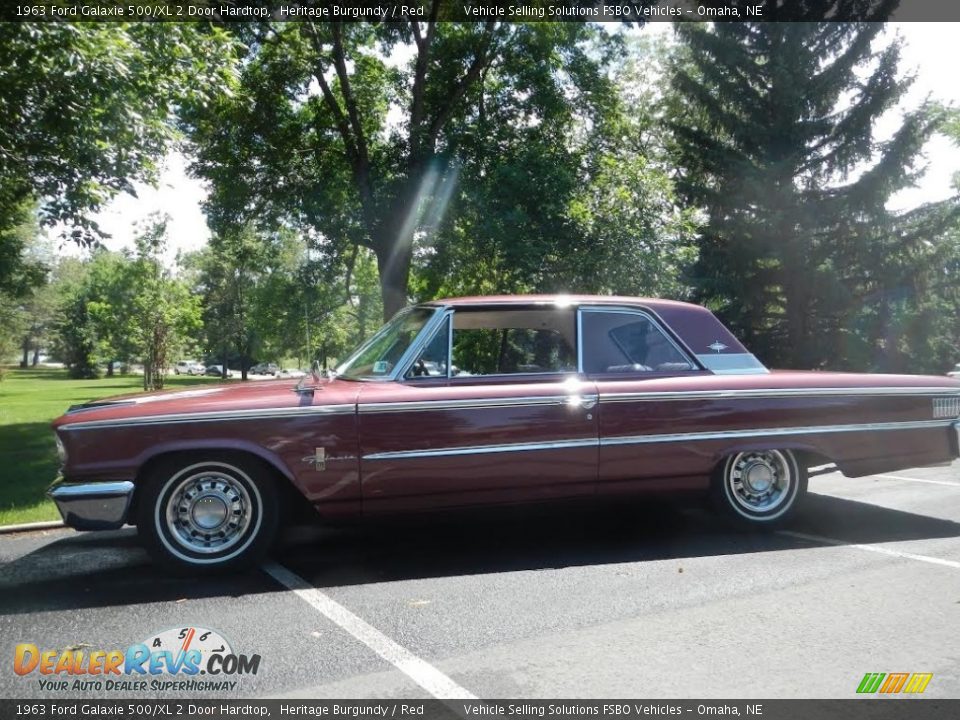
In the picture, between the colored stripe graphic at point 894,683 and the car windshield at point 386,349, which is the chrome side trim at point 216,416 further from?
the colored stripe graphic at point 894,683

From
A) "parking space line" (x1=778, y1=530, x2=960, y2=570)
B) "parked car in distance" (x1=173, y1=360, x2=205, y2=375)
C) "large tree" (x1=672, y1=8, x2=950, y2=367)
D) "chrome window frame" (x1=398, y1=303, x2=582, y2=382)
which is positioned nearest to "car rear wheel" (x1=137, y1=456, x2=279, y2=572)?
"chrome window frame" (x1=398, y1=303, x2=582, y2=382)

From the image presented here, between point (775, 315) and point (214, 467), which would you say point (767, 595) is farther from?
point (775, 315)

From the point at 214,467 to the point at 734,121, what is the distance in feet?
65.7

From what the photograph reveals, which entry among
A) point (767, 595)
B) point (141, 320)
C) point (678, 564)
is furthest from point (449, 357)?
point (141, 320)

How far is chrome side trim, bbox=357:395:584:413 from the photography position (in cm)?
488

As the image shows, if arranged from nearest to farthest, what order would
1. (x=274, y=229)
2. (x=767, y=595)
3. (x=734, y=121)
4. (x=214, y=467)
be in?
(x=767, y=595) → (x=214, y=467) → (x=274, y=229) → (x=734, y=121)

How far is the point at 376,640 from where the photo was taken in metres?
→ 3.66

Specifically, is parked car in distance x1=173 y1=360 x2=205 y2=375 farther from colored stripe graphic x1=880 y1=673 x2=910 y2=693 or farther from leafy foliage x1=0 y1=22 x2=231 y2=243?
colored stripe graphic x1=880 y1=673 x2=910 y2=693

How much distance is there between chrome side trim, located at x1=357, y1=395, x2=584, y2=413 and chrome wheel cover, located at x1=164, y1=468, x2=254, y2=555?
0.94m

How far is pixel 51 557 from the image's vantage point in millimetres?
5273

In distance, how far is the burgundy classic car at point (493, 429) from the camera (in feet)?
15.2

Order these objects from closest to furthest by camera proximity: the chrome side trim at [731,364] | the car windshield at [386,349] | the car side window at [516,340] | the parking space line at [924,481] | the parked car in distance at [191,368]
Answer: the car windshield at [386,349]
the car side window at [516,340]
the chrome side trim at [731,364]
the parking space line at [924,481]
the parked car in distance at [191,368]

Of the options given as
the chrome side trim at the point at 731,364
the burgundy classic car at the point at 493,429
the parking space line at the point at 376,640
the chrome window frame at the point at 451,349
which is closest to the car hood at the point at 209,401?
the burgundy classic car at the point at 493,429

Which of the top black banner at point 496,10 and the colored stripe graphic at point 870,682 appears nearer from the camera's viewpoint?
the colored stripe graphic at point 870,682
